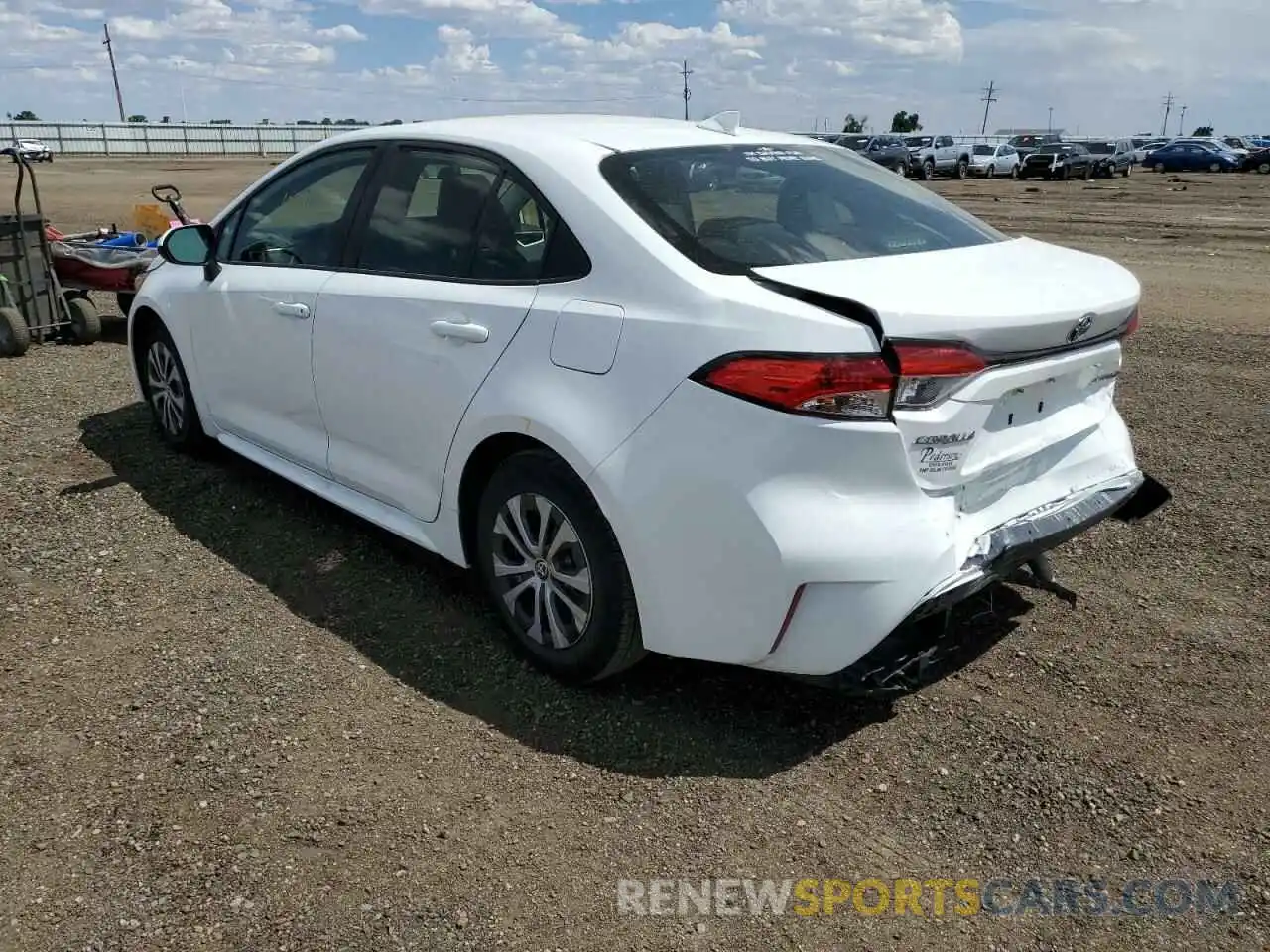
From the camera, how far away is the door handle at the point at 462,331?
334 cm

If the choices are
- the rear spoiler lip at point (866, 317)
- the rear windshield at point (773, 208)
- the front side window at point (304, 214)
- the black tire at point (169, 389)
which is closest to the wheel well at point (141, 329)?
the black tire at point (169, 389)

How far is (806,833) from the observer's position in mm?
2771

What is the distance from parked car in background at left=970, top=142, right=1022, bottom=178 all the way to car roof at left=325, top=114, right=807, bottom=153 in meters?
40.0

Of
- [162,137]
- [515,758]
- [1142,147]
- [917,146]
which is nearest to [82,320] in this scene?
[515,758]

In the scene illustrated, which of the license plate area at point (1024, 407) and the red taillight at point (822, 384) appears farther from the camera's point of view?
the license plate area at point (1024, 407)

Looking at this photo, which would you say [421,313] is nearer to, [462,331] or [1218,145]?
[462,331]

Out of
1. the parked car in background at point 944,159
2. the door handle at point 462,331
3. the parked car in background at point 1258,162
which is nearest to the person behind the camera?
the door handle at point 462,331

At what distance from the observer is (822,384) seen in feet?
8.69

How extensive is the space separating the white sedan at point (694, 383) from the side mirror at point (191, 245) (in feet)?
2.61

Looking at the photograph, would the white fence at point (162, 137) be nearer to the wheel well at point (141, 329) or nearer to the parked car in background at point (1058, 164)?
the parked car in background at point (1058, 164)

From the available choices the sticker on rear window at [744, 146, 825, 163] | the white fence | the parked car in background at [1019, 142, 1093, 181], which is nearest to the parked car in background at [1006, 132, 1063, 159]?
the parked car in background at [1019, 142, 1093, 181]

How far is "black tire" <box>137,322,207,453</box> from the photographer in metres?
5.27

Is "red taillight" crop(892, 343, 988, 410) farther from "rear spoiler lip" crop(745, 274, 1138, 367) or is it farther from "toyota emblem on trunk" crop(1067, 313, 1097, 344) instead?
"toyota emblem on trunk" crop(1067, 313, 1097, 344)

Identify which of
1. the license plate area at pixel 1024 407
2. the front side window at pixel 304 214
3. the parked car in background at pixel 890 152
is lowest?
the parked car in background at pixel 890 152
